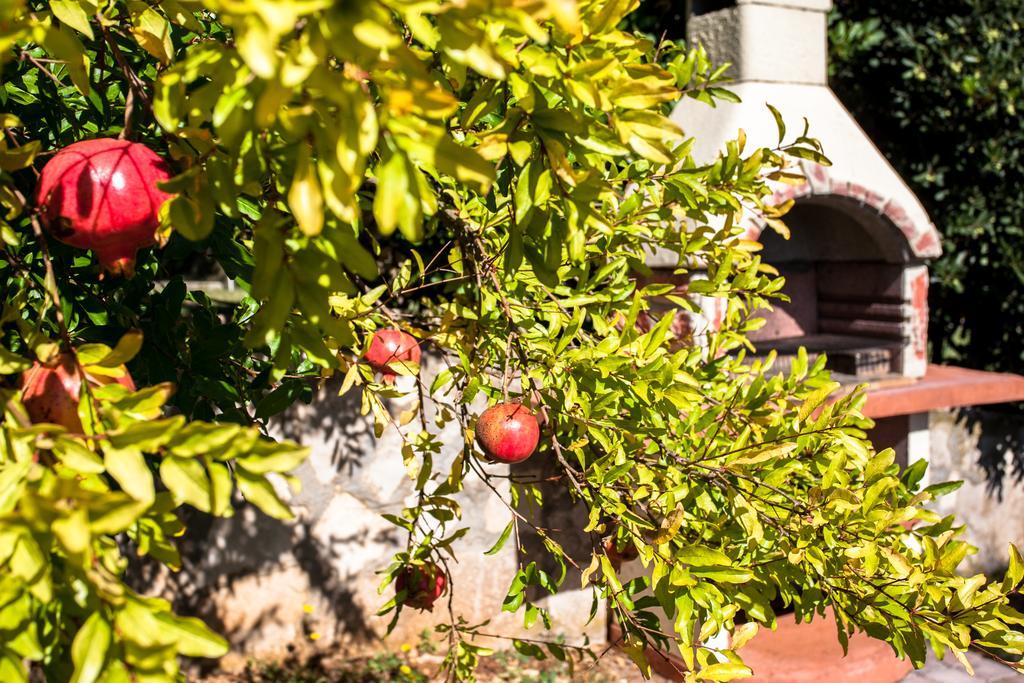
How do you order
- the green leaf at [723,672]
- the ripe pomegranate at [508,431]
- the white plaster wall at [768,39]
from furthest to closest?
1. the white plaster wall at [768,39]
2. the ripe pomegranate at [508,431]
3. the green leaf at [723,672]

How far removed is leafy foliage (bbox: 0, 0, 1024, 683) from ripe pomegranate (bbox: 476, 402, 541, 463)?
0.04 meters

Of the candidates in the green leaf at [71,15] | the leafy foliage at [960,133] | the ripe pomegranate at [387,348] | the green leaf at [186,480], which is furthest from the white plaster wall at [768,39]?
the green leaf at [186,480]

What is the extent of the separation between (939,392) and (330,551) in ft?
8.60

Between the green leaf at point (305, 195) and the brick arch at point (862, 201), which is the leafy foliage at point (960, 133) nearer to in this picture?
the brick arch at point (862, 201)

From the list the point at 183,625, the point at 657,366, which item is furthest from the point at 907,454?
the point at 183,625

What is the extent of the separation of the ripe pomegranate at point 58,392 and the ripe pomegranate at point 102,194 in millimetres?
172

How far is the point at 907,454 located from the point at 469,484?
1.99 meters

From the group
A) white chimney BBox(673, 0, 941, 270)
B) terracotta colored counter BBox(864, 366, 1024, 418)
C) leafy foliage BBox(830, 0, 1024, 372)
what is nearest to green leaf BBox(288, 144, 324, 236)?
white chimney BBox(673, 0, 941, 270)

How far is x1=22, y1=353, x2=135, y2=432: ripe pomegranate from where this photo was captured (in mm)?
958

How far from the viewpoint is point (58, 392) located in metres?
0.96

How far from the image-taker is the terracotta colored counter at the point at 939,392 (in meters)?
3.35

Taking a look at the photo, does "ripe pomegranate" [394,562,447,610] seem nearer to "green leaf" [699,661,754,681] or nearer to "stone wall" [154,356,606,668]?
"green leaf" [699,661,754,681]

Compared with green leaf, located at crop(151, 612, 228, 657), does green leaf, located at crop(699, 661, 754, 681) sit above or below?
below

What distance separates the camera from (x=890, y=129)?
186 inches
